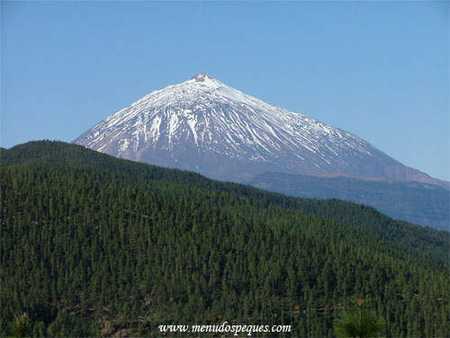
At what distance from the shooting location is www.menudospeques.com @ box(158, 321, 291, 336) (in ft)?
316

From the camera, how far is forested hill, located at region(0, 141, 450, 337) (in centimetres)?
10144

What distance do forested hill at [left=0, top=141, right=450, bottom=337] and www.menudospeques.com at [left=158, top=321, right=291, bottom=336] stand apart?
1876mm

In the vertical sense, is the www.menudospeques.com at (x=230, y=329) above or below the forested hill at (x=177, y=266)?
below

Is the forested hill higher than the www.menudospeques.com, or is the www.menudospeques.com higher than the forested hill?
the forested hill

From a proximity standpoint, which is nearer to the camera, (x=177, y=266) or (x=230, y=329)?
(x=230, y=329)

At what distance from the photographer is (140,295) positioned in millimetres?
106938

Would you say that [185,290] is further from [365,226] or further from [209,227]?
[365,226]

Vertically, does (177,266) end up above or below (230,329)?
above

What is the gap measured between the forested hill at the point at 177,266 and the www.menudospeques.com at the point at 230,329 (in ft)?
6.16

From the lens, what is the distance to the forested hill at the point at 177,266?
10144 centimetres

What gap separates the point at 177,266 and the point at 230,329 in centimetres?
1551

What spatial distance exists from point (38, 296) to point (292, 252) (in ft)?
95.9

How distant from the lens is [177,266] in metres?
111

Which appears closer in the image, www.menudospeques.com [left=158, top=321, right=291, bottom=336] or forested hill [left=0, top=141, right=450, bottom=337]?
www.menudospeques.com [left=158, top=321, right=291, bottom=336]
